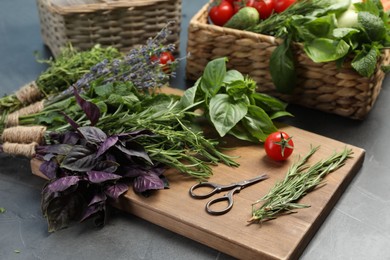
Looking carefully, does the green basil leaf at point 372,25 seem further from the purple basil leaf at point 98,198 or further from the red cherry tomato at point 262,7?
the purple basil leaf at point 98,198

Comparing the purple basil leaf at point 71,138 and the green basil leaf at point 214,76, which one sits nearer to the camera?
the purple basil leaf at point 71,138

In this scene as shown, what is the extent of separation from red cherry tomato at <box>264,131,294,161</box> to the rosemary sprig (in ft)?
0.11

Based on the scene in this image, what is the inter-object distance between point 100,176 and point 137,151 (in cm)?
11

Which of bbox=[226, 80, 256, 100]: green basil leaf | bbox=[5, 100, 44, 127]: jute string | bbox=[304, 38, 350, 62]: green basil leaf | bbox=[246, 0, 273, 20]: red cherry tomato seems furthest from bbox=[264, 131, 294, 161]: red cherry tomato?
bbox=[5, 100, 44, 127]: jute string

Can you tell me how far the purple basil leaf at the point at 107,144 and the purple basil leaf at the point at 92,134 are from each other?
0.02m

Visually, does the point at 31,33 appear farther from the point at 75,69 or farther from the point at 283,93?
the point at 283,93

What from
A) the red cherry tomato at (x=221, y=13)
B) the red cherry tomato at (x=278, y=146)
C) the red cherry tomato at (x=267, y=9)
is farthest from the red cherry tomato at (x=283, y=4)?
the red cherry tomato at (x=278, y=146)

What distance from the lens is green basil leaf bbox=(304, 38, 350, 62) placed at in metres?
1.49

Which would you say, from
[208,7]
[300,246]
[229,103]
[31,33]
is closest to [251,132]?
[229,103]

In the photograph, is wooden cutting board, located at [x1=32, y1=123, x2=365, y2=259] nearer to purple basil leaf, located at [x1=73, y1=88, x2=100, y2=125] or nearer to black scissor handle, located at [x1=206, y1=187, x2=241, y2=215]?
black scissor handle, located at [x1=206, y1=187, x2=241, y2=215]

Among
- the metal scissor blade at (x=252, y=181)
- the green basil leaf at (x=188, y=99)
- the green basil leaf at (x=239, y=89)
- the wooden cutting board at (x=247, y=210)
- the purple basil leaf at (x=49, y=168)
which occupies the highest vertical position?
the green basil leaf at (x=239, y=89)

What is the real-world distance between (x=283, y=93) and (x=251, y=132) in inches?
9.4

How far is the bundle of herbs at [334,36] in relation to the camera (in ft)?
4.91

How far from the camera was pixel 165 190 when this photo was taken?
1.33 metres
